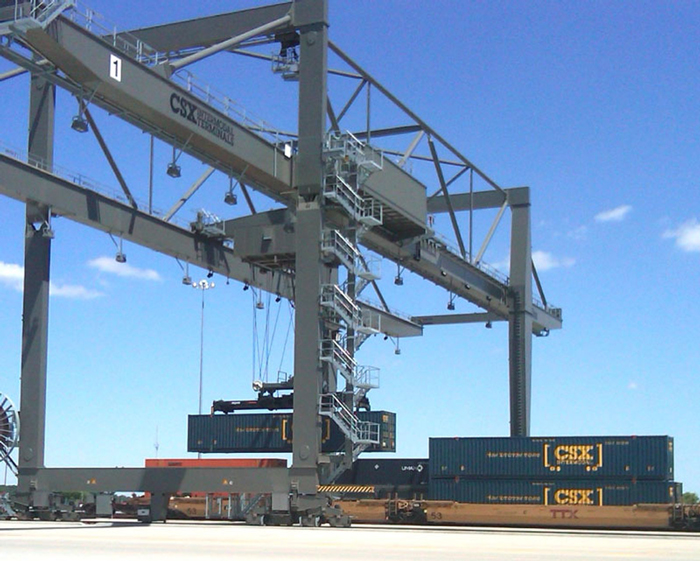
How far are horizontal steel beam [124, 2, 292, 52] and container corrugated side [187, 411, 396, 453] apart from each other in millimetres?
15896

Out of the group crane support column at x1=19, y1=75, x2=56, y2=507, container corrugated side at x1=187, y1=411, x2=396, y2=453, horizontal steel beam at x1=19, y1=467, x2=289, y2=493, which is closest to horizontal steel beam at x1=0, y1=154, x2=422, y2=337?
crane support column at x1=19, y1=75, x2=56, y2=507

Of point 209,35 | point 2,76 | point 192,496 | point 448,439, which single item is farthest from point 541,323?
point 2,76

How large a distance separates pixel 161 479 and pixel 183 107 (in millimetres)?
12814

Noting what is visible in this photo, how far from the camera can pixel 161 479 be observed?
36.7m

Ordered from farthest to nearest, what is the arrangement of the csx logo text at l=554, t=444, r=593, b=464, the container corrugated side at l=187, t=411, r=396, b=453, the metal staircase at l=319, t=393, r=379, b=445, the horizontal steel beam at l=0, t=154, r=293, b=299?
the container corrugated side at l=187, t=411, r=396, b=453, the csx logo text at l=554, t=444, r=593, b=464, the metal staircase at l=319, t=393, r=379, b=445, the horizontal steel beam at l=0, t=154, r=293, b=299

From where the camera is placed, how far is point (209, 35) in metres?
39.2

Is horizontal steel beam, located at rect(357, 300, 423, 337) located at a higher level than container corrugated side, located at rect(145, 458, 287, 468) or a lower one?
higher

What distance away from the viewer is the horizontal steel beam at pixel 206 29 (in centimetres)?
3844

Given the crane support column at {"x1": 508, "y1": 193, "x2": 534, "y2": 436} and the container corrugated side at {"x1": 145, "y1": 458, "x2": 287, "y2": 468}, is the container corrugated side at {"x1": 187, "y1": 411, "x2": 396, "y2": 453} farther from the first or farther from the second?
the crane support column at {"x1": 508, "y1": 193, "x2": 534, "y2": 436}

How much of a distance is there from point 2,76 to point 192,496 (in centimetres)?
1965

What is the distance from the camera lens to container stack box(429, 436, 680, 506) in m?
40.0

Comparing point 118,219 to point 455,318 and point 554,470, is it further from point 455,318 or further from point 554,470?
point 455,318

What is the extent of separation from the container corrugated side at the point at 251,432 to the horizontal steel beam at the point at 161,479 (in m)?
7.82

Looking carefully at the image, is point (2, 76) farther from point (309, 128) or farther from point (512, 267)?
point (512, 267)
